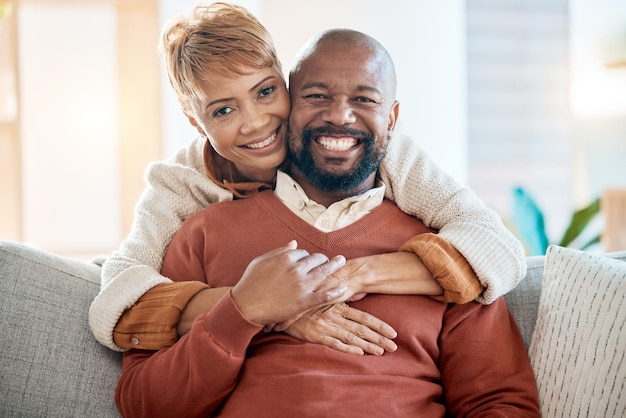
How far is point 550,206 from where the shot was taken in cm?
577

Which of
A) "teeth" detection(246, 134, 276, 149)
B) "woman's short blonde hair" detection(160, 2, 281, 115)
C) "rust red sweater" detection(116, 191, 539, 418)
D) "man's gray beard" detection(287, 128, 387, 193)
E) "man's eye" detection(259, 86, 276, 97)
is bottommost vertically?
"rust red sweater" detection(116, 191, 539, 418)

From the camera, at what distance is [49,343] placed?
1.58m

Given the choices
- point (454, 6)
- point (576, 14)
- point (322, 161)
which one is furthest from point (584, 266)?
point (576, 14)

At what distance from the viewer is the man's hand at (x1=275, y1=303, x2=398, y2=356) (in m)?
1.49

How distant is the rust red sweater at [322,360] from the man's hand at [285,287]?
30 mm

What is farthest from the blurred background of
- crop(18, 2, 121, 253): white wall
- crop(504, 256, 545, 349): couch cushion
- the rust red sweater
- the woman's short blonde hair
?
the rust red sweater

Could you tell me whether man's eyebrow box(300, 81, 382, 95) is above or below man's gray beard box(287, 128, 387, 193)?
above

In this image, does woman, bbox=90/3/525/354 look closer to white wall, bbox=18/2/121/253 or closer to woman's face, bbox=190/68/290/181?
woman's face, bbox=190/68/290/181

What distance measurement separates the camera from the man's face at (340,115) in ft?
5.34

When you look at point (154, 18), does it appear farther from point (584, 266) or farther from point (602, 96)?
point (602, 96)

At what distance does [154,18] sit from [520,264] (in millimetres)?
2349

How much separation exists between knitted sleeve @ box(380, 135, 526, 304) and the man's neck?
0.13 ft

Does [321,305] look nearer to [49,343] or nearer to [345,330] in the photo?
[345,330]

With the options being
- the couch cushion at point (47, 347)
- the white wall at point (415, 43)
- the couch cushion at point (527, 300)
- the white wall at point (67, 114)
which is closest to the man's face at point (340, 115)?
the couch cushion at point (527, 300)
